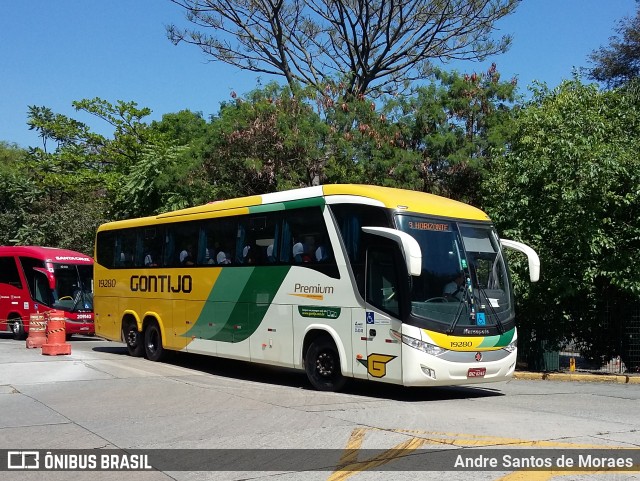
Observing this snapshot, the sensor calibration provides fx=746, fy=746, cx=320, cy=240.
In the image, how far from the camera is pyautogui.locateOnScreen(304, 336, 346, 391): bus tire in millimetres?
13117

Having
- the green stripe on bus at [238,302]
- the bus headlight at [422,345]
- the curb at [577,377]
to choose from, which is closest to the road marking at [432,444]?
the bus headlight at [422,345]

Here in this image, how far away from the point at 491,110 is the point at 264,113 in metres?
7.27

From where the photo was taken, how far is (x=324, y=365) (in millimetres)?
13375

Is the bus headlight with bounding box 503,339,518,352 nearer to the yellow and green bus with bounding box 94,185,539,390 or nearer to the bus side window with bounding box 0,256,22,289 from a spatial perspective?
the yellow and green bus with bounding box 94,185,539,390

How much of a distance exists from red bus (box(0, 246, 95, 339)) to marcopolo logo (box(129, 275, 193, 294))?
9.13 m

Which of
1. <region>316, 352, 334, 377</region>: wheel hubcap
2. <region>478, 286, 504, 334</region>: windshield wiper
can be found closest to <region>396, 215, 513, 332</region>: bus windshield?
<region>478, 286, 504, 334</region>: windshield wiper

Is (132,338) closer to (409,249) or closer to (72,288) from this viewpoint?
(72,288)

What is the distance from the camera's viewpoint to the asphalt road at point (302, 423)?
24.0ft

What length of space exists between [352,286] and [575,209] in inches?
283

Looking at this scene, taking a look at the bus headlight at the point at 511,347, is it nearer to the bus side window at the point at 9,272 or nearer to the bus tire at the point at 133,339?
the bus tire at the point at 133,339

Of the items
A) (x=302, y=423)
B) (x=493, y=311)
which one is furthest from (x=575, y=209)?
(x=302, y=423)

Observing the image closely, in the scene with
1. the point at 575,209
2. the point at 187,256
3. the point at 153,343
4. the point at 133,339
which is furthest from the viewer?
the point at 133,339

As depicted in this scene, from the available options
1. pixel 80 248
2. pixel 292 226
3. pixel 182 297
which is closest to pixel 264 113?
pixel 182 297

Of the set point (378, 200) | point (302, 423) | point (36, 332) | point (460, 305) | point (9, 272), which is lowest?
point (302, 423)
